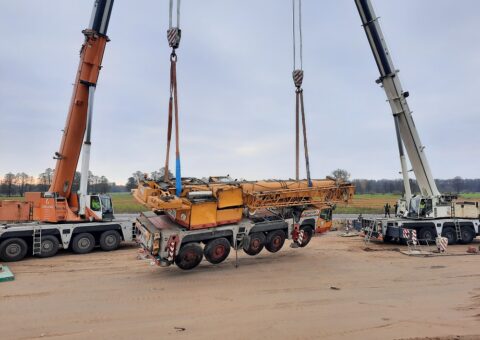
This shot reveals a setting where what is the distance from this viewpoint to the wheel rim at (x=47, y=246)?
13.1m

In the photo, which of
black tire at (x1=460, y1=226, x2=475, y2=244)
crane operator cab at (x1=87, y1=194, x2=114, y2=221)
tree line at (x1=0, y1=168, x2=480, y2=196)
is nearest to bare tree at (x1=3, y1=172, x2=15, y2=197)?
tree line at (x1=0, y1=168, x2=480, y2=196)

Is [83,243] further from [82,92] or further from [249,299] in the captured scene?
[249,299]

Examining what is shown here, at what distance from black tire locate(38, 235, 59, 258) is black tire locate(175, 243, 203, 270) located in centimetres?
565

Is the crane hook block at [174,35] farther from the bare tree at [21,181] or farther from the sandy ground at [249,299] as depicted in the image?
the bare tree at [21,181]

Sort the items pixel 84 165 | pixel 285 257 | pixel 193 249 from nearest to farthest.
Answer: pixel 193 249 → pixel 285 257 → pixel 84 165

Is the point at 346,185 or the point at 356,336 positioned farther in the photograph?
the point at 346,185

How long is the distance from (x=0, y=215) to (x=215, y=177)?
844cm

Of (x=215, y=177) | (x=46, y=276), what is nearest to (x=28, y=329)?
(x=46, y=276)

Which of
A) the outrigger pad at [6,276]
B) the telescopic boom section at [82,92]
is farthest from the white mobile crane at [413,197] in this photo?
the outrigger pad at [6,276]

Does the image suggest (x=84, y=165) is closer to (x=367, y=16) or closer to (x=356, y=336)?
(x=356, y=336)

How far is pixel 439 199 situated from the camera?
16.7 metres

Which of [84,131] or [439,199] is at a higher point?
[84,131]

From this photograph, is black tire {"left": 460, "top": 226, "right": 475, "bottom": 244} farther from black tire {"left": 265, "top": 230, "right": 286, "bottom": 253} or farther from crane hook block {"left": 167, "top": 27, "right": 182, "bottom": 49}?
crane hook block {"left": 167, "top": 27, "right": 182, "bottom": 49}

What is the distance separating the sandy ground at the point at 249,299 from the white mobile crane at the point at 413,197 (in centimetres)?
385
